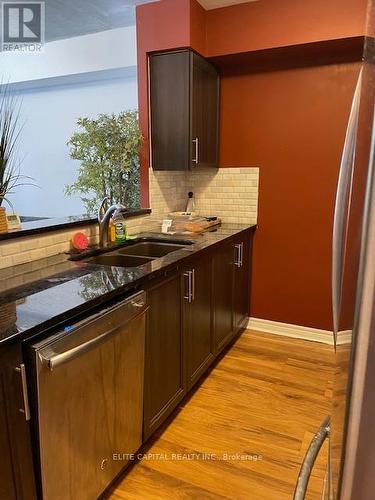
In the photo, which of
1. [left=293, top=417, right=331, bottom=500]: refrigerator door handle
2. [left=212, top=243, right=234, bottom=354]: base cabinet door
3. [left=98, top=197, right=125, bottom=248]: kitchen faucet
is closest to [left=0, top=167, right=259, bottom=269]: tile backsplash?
[left=98, top=197, right=125, bottom=248]: kitchen faucet

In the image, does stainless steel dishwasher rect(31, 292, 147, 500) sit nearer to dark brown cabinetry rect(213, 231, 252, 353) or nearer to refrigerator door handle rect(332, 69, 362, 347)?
refrigerator door handle rect(332, 69, 362, 347)

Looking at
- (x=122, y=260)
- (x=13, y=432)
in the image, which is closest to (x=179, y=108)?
(x=122, y=260)

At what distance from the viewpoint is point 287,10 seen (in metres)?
2.49

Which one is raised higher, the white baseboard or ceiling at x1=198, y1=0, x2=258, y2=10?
ceiling at x1=198, y1=0, x2=258, y2=10

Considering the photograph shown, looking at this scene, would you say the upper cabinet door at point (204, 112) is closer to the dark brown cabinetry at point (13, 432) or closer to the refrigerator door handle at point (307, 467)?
the dark brown cabinetry at point (13, 432)

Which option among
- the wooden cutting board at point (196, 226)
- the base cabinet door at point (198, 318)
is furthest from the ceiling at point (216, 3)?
the base cabinet door at point (198, 318)

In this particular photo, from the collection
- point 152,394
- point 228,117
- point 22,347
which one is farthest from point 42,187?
point 22,347

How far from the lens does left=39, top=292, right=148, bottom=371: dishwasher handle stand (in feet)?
3.56

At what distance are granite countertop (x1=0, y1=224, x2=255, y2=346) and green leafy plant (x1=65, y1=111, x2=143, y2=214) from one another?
1.00m

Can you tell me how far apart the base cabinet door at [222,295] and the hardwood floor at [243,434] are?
0.21 meters

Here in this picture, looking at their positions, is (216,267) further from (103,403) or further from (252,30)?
(252,30)

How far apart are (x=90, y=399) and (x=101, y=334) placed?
0.24 m

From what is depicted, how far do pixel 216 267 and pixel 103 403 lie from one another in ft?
4.19

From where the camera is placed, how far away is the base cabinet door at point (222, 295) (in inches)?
97.2
